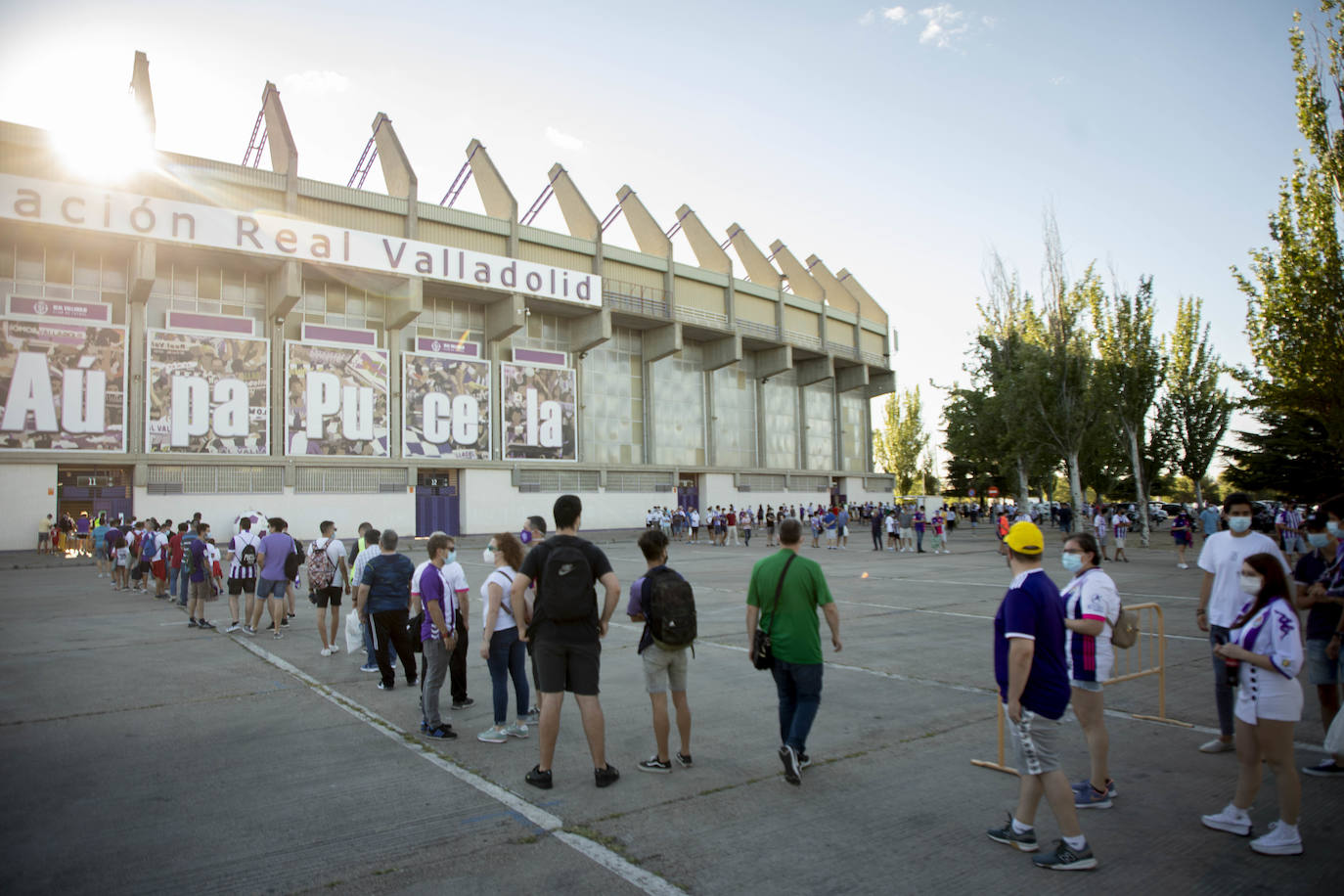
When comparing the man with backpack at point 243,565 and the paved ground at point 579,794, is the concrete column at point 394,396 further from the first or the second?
the paved ground at point 579,794

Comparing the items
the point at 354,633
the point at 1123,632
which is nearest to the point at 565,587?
the point at 1123,632

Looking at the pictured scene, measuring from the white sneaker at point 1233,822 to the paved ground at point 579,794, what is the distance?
91 millimetres

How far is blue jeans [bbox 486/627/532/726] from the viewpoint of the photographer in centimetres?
587

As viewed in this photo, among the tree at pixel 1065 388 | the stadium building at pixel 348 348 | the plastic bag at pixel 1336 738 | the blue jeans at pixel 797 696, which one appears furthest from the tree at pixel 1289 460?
the blue jeans at pixel 797 696

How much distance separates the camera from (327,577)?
30.9ft

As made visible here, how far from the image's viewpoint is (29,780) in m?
4.95

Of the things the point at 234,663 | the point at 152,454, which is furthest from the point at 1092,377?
the point at 152,454

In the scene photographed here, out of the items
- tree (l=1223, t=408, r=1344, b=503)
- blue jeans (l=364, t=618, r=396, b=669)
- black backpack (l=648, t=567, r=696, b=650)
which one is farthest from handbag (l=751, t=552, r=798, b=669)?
tree (l=1223, t=408, r=1344, b=503)

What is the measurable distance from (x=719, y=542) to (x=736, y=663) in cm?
2617

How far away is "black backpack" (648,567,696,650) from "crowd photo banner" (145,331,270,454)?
29.9 meters

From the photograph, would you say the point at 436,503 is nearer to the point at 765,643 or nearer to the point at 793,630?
the point at 765,643

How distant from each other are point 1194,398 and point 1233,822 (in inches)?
1528

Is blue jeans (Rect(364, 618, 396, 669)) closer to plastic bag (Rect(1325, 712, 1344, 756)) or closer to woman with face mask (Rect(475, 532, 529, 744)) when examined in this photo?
woman with face mask (Rect(475, 532, 529, 744))

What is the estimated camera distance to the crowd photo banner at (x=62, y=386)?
25969 mm
